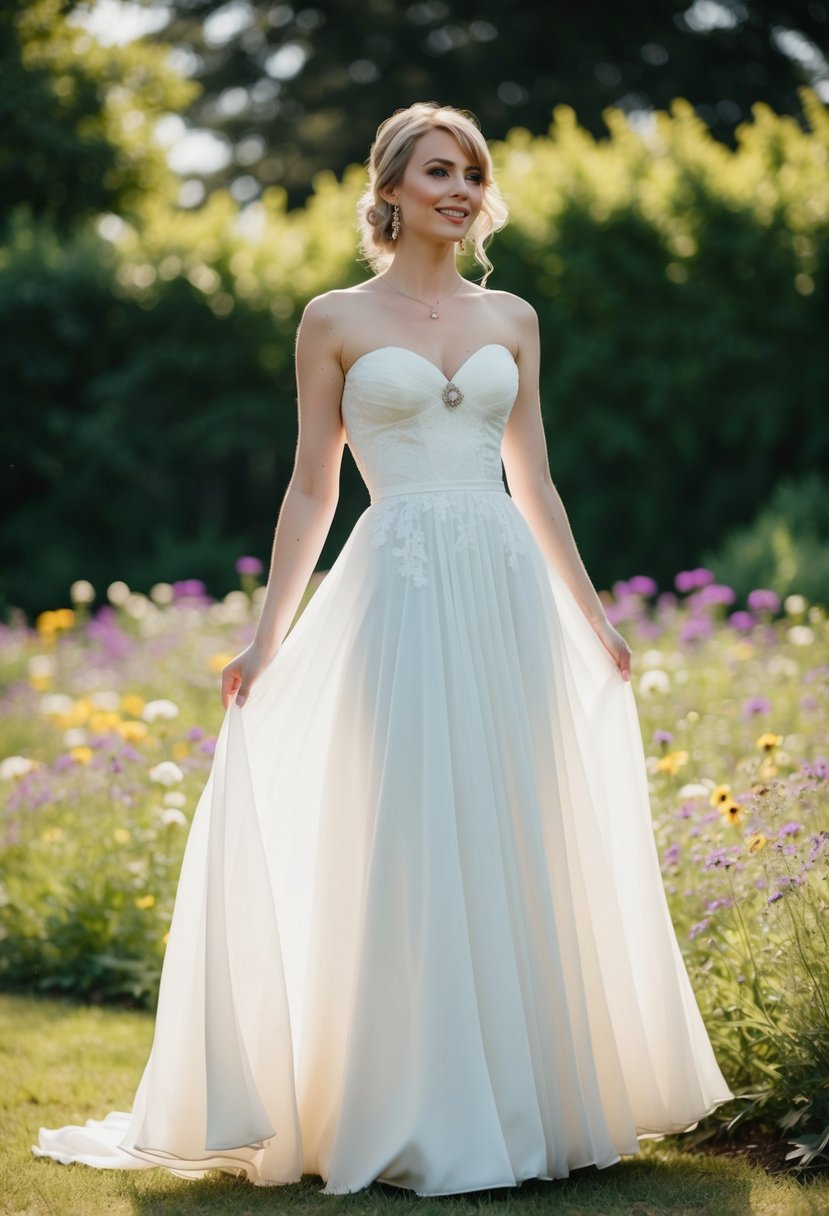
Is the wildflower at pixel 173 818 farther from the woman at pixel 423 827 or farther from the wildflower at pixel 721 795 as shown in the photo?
the wildflower at pixel 721 795

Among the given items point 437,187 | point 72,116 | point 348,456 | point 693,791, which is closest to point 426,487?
point 437,187

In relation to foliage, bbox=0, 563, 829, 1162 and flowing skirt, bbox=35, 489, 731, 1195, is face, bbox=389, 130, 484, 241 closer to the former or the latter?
flowing skirt, bbox=35, 489, 731, 1195

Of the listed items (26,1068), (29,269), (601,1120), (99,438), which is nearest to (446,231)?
(601,1120)

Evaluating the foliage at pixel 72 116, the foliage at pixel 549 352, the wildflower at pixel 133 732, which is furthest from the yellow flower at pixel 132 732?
the foliage at pixel 72 116

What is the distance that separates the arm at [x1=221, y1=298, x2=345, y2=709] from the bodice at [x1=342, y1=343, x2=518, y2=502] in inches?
2.1

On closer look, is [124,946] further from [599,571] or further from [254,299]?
[254,299]

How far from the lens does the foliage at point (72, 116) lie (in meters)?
17.5

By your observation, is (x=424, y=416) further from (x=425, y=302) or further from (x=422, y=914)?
(x=422, y=914)

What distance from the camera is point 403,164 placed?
349 cm

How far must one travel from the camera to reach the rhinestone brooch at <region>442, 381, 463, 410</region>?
340 cm

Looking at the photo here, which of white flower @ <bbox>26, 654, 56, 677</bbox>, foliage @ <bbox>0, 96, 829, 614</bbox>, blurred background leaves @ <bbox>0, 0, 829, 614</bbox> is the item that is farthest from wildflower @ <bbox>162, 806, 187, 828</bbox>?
foliage @ <bbox>0, 96, 829, 614</bbox>

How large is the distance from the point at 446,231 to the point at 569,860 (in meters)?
1.54

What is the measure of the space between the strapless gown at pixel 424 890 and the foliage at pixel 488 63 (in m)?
19.0

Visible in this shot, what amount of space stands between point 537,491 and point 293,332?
10.7 meters
